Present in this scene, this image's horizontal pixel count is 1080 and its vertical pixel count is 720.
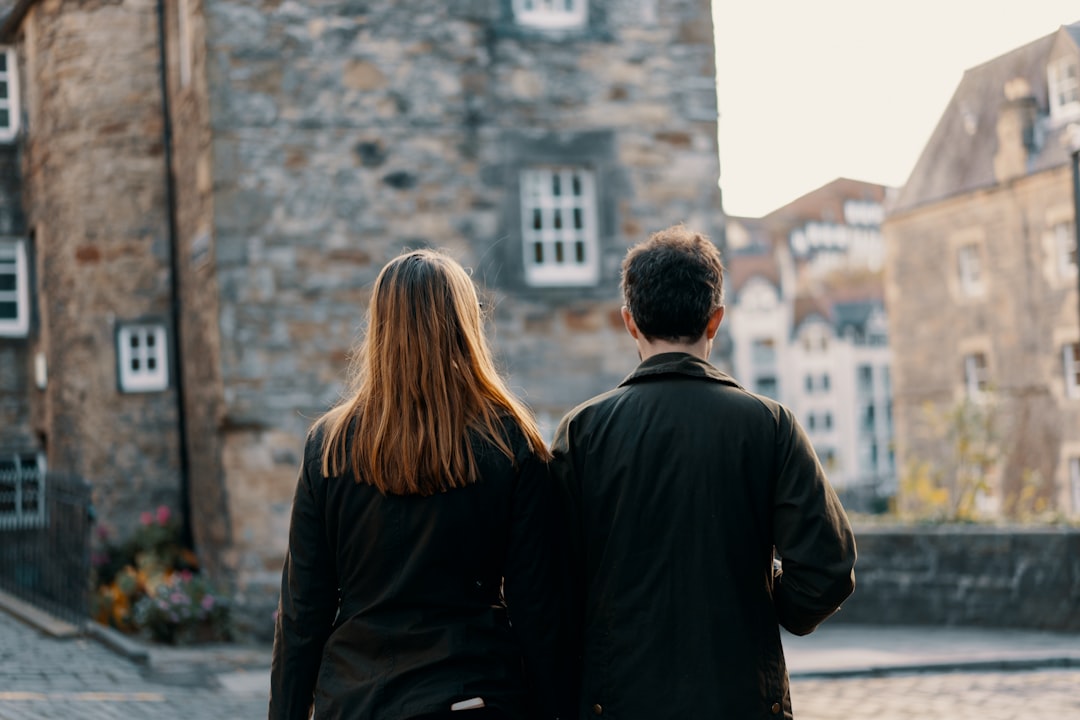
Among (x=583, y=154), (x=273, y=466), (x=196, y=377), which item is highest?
(x=583, y=154)

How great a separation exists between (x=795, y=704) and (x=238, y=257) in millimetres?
6301

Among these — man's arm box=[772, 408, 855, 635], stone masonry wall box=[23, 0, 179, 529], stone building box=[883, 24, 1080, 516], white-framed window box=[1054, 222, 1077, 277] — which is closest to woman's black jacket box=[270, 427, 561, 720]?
man's arm box=[772, 408, 855, 635]

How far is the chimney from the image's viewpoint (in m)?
32.1

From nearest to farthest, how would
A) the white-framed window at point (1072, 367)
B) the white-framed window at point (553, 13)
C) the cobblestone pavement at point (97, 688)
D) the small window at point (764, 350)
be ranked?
the cobblestone pavement at point (97, 688) → the white-framed window at point (553, 13) → the white-framed window at point (1072, 367) → the small window at point (764, 350)

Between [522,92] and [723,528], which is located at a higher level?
[522,92]

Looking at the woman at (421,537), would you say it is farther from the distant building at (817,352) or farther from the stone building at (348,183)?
the distant building at (817,352)

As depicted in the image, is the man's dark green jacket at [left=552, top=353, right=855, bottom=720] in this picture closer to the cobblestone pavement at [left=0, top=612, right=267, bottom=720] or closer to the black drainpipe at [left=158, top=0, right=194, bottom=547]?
the cobblestone pavement at [left=0, top=612, right=267, bottom=720]

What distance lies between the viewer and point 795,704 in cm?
861

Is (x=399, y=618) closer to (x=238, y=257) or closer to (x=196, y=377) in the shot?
(x=238, y=257)

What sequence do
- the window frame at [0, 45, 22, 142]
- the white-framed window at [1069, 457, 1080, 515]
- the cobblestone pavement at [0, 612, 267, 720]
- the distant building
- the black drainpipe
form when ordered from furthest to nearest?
the distant building < the white-framed window at [1069, 457, 1080, 515] < the window frame at [0, 45, 22, 142] < the black drainpipe < the cobblestone pavement at [0, 612, 267, 720]

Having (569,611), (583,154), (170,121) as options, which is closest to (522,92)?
Result: (583,154)

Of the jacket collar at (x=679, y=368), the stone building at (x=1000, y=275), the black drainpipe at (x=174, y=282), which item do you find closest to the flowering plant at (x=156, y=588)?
the black drainpipe at (x=174, y=282)

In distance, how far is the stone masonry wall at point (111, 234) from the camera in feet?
47.1

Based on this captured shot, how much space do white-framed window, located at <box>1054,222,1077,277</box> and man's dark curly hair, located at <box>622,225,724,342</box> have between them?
29499 millimetres
